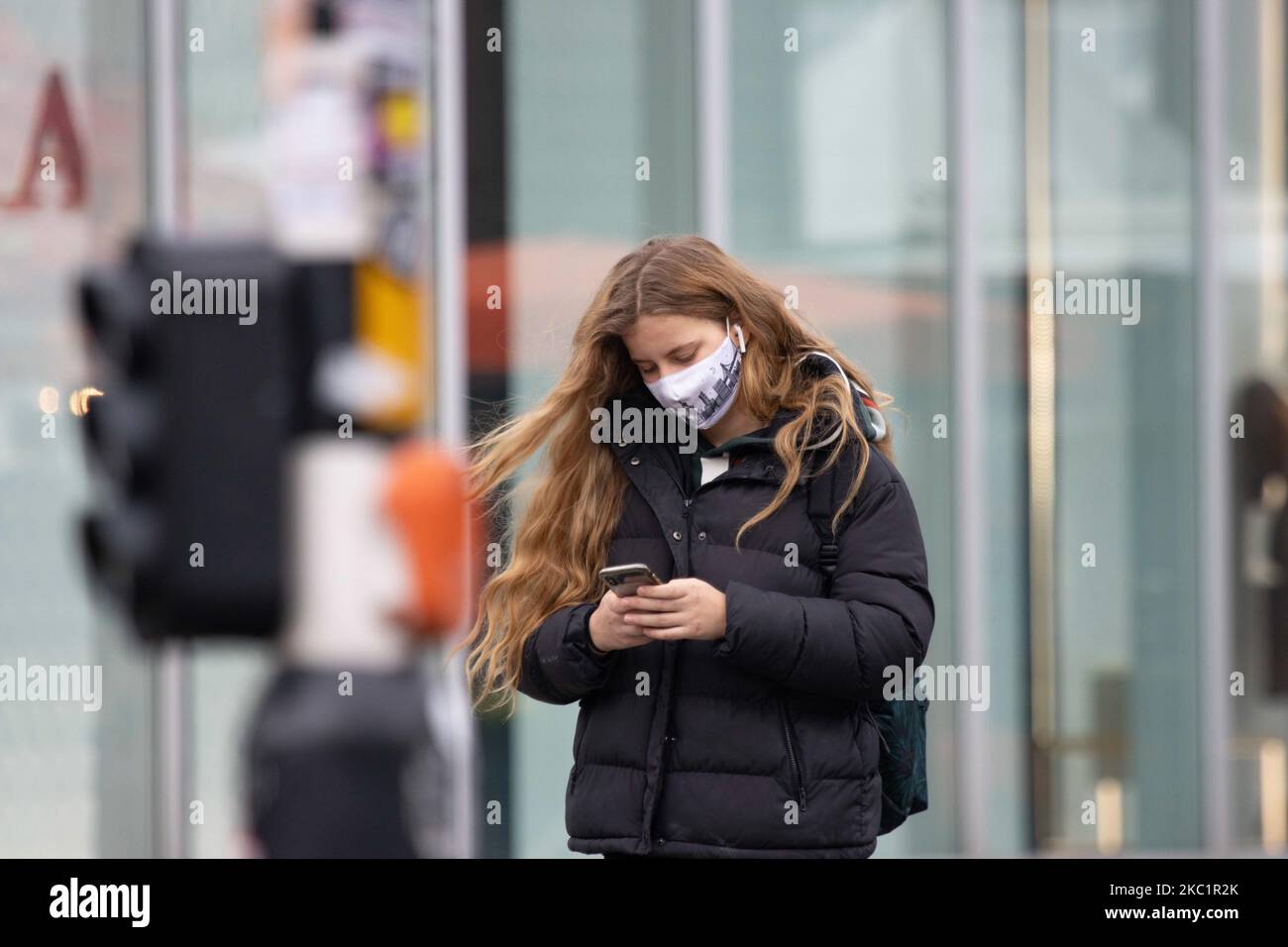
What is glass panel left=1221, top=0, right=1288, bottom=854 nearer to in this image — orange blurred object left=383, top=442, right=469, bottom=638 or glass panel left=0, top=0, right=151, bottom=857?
glass panel left=0, top=0, right=151, bottom=857

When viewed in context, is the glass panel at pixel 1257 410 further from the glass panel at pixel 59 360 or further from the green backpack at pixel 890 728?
the glass panel at pixel 59 360

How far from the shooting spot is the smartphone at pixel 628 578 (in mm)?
2547

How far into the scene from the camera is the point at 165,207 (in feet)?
18.6

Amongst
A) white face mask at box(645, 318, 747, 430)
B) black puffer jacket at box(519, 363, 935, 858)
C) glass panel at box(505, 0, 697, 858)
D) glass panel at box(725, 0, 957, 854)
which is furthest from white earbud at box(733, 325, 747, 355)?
glass panel at box(725, 0, 957, 854)

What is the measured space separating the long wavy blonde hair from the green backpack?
0.05m

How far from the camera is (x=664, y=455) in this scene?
283 cm

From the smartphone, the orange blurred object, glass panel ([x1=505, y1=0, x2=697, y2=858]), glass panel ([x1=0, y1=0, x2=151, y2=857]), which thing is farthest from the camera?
glass panel ([x1=505, y1=0, x2=697, y2=858])

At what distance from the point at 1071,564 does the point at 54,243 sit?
13.5 feet

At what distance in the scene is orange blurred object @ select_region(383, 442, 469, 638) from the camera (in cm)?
126

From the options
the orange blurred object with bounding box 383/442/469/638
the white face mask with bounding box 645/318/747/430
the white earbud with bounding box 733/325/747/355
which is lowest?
the orange blurred object with bounding box 383/442/469/638

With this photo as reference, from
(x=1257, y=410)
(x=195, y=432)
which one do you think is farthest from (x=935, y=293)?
(x=195, y=432)

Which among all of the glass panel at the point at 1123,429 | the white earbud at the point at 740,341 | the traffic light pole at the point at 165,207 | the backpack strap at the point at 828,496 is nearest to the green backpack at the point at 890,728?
the backpack strap at the point at 828,496

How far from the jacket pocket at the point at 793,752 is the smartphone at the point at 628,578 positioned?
0.33 meters
